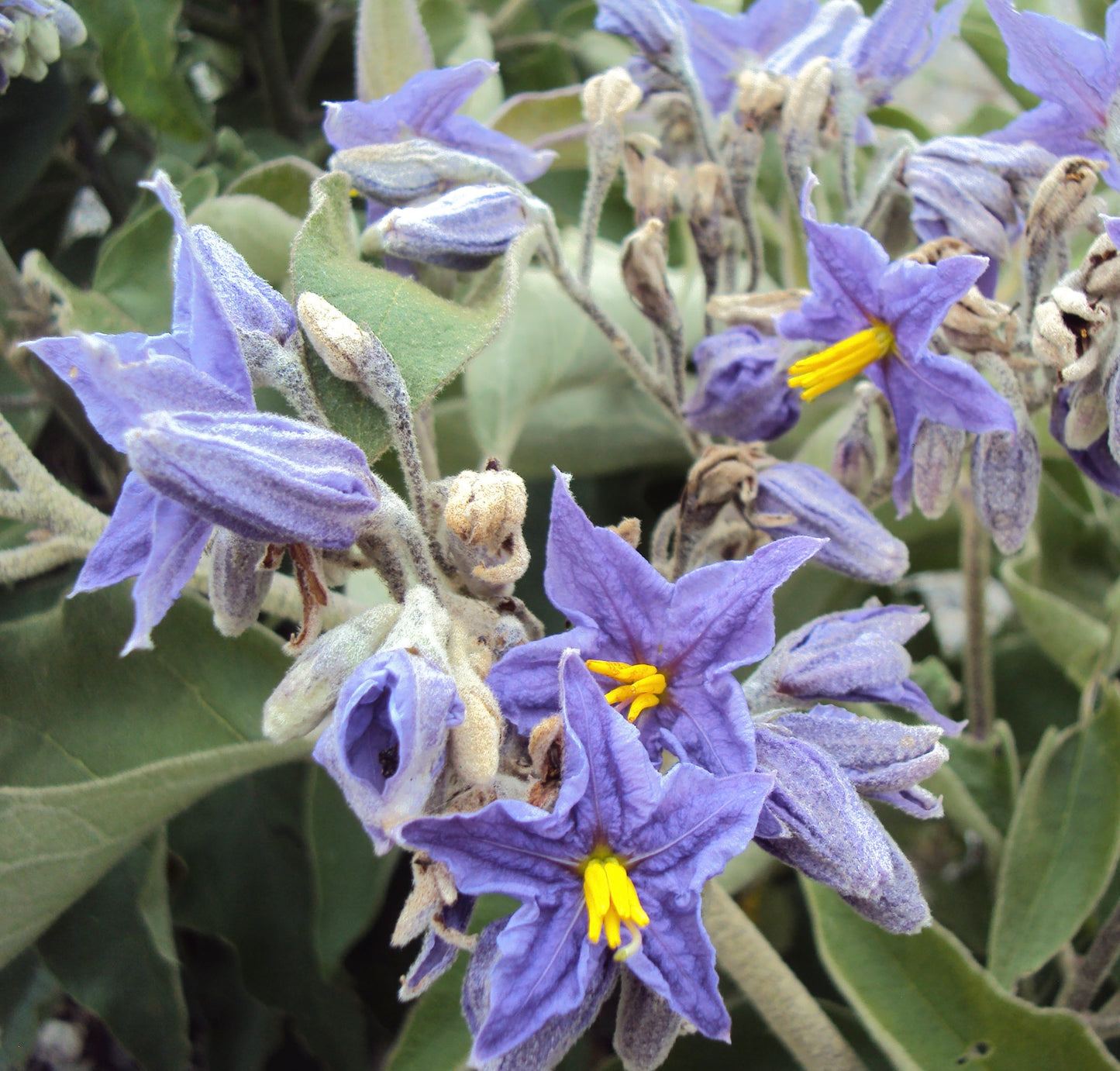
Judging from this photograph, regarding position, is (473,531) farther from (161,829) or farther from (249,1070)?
(249,1070)

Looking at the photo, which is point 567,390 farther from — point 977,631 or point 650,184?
point 977,631

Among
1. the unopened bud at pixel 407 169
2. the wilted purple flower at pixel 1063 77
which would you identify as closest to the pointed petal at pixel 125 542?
the unopened bud at pixel 407 169

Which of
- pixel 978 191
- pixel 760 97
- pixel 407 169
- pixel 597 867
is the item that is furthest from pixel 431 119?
pixel 597 867

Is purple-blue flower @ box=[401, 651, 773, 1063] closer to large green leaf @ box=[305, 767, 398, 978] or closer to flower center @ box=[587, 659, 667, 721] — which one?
flower center @ box=[587, 659, 667, 721]

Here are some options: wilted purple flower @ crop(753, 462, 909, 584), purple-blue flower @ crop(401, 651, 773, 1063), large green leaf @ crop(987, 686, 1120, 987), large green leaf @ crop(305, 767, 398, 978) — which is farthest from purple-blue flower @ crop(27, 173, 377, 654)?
large green leaf @ crop(987, 686, 1120, 987)

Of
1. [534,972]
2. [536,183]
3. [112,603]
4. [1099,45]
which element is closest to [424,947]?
[534,972]

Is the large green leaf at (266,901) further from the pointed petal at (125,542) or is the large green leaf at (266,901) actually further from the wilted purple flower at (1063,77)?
the wilted purple flower at (1063,77)
